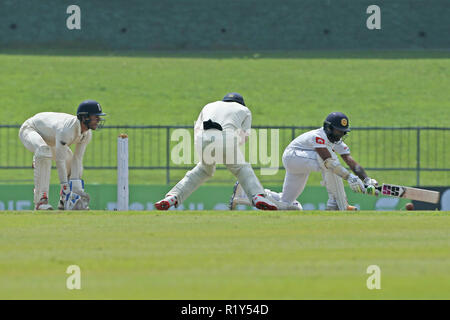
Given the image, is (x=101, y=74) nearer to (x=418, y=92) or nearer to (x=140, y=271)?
(x=418, y=92)

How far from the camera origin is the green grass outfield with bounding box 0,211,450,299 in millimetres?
7586

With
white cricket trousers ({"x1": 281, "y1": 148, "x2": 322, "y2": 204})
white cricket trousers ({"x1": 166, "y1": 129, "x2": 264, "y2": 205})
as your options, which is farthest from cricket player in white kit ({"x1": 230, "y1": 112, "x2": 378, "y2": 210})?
white cricket trousers ({"x1": 166, "y1": 129, "x2": 264, "y2": 205})

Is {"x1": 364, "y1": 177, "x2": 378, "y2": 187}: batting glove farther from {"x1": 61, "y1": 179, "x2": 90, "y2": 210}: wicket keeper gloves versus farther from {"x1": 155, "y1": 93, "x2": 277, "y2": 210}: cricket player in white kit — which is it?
{"x1": 61, "y1": 179, "x2": 90, "y2": 210}: wicket keeper gloves

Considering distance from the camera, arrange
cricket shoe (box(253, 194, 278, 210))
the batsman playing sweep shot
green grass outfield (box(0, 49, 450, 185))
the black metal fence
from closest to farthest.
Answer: cricket shoe (box(253, 194, 278, 210)), the batsman playing sweep shot, the black metal fence, green grass outfield (box(0, 49, 450, 185))

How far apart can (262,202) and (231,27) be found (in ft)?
98.8

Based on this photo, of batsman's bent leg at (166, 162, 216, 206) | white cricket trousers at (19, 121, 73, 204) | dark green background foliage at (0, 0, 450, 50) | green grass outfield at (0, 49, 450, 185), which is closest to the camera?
batsman's bent leg at (166, 162, 216, 206)

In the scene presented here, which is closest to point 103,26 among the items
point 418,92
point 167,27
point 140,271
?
point 167,27

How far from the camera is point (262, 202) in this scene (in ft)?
44.9

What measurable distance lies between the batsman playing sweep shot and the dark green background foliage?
27820 millimetres

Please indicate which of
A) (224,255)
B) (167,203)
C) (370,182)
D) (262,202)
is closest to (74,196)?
(167,203)

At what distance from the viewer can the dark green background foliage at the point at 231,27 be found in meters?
42.6

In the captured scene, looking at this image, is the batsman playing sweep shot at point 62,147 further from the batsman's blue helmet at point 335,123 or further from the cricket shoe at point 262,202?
→ the batsman's blue helmet at point 335,123

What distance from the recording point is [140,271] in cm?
838
